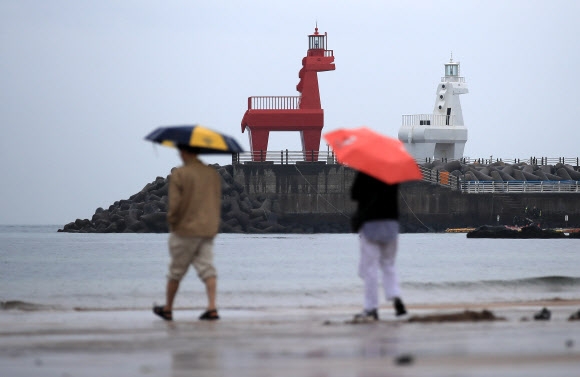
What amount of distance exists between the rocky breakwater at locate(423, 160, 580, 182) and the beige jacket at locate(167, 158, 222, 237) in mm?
52449

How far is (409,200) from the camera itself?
2345 inches

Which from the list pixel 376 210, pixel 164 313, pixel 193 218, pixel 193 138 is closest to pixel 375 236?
pixel 376 210

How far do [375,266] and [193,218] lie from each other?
1.44 meters

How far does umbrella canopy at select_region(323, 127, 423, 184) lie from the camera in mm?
9766

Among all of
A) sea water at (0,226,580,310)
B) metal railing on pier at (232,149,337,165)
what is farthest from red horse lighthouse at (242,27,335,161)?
sea water at (0,226,580,310)

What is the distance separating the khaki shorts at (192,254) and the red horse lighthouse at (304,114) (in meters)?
50.0

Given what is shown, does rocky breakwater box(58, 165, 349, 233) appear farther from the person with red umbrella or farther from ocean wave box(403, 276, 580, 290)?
the person with red umbrella

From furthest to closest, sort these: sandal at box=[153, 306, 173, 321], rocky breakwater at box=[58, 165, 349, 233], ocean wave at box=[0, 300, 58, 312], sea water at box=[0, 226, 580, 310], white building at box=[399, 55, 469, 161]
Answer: white building at box=[399, 55, 469, 161]
rocky breakwater at box=[58, 165, 349, 233]
sea water at box=[0, 226, 580, 310]
ocean wave at box=[0, 300, 58, 312]
sandal at box=[153, 306, 173, 321]

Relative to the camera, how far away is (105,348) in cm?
772

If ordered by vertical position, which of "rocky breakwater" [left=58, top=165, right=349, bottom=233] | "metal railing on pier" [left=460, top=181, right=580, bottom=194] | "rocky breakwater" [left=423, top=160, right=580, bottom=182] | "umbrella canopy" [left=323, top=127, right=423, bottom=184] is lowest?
"umbrella canopy" [left=323, top=127, right=423, bottom=184]

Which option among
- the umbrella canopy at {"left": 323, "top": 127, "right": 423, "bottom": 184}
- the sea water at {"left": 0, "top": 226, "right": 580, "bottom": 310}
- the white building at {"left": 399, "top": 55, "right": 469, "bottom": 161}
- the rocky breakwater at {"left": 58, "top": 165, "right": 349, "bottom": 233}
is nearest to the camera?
the umbrella canopy at {"left": 323, "top": 127, "right": 423, "bottom": 184}

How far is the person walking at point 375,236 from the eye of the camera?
979 centimetres

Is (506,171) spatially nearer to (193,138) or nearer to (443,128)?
(443,128)

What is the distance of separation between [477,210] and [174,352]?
52.9 m
